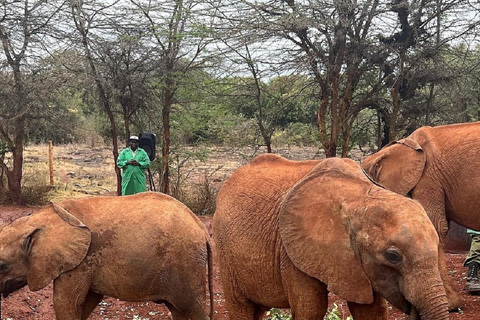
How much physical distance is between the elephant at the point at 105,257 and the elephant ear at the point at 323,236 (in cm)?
188

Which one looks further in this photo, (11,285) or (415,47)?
(415,47)

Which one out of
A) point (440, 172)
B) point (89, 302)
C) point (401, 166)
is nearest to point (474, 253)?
point (440, 172)

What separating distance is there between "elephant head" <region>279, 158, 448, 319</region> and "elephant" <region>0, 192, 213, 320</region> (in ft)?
6.15

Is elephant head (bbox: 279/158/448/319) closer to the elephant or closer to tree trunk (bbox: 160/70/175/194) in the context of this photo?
the elephant

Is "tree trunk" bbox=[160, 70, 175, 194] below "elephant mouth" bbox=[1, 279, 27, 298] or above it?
above

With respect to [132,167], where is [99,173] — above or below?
below

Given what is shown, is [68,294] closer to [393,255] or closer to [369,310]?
[369,310]

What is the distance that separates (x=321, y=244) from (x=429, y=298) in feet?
2.20

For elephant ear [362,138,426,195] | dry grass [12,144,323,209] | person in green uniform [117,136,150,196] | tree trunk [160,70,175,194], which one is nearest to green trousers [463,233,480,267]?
elephant ear [362,138,426,195]

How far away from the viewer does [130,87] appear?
12.4 m

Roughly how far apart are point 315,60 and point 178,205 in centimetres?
633

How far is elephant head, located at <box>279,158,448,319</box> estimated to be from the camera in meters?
2.68

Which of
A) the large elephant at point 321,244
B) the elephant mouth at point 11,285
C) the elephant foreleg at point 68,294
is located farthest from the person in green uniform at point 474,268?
the elephant mouth at point 11,285

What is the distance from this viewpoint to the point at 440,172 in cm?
618
